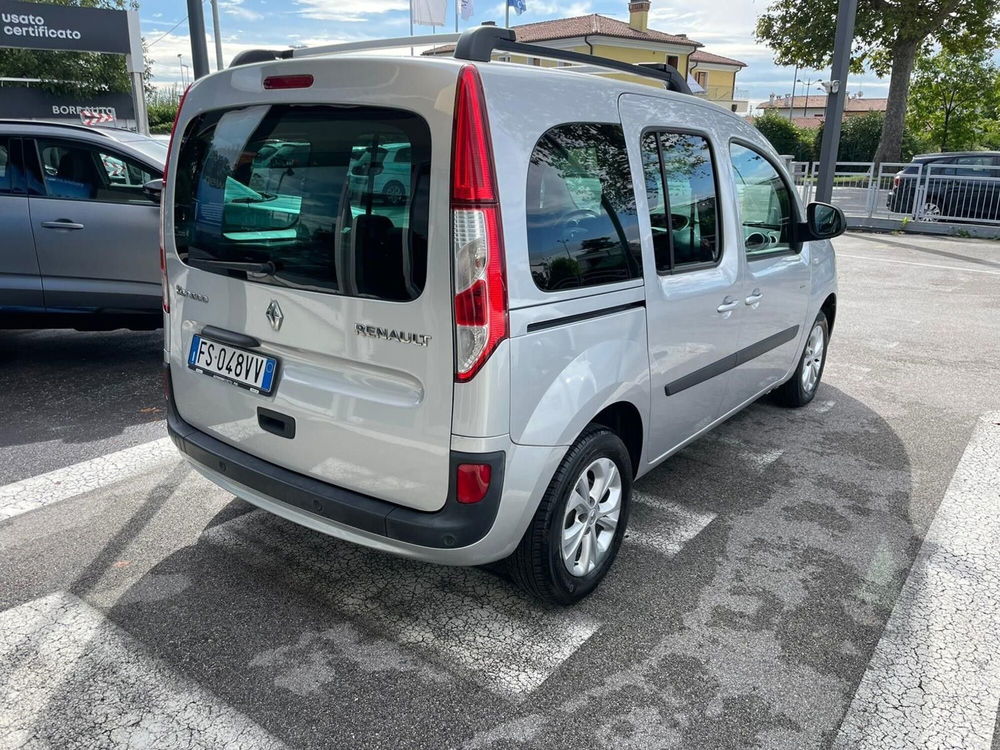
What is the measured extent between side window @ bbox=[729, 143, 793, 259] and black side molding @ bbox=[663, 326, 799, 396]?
482 mm

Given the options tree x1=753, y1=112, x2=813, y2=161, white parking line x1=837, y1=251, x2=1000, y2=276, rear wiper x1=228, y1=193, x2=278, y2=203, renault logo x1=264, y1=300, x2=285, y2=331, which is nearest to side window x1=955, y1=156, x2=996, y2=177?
white parking line x1=837, y1=251, x2=1000, y2=276

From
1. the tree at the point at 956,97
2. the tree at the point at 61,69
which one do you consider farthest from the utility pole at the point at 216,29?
the tree at the point at 956,97

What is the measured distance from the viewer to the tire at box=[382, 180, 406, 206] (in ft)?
7.53

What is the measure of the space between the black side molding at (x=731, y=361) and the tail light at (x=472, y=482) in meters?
1.13

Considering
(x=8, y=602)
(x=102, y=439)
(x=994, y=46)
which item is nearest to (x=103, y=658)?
(x=8, y=602)

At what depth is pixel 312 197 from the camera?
8.16 feet

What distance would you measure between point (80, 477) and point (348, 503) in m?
2.15

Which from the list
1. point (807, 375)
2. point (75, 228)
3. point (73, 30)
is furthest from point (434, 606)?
point (73, 30)

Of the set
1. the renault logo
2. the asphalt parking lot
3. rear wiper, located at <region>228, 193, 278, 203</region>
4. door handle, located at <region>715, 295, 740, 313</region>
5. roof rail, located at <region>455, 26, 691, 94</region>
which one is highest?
roof rail, located at <region>455, 26, 691, 94</region>

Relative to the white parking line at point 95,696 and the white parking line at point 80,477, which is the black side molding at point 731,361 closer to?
the white parking line at point 95,696

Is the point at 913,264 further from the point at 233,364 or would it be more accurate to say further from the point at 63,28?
the point at 63,28

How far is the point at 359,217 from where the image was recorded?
7.83ft

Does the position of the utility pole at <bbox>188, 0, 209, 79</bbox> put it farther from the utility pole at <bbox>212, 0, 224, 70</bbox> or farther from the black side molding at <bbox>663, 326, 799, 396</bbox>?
the utility pole at <bbox>212, 0, 224, 70</bbox>

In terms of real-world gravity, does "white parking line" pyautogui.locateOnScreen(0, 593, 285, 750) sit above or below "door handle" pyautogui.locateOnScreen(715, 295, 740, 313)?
below
